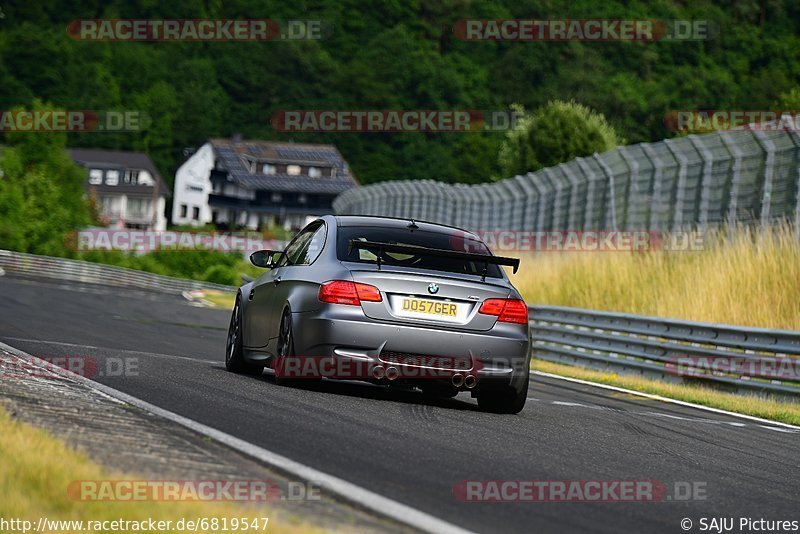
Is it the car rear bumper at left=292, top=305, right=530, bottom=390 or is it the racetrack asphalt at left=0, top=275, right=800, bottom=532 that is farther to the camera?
the car rear bumper at left=292, top=305, right=530, bottom=390

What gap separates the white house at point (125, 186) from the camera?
134 meters

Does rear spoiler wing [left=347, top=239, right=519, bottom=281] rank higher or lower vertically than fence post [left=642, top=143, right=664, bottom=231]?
lower

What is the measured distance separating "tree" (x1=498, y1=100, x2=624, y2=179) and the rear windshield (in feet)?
248

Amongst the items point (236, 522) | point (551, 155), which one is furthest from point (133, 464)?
point (551, 155)

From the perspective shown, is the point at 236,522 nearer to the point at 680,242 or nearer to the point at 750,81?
the point at 680,242

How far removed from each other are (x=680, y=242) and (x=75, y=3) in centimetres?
13230

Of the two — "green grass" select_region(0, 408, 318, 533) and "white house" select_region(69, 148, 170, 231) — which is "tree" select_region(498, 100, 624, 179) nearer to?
"white house" select_region(69, 148, 170, 231)

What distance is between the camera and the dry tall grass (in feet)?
66.4

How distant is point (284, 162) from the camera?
443 feet

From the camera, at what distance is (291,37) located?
144m

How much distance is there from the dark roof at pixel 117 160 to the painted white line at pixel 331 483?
127512 mm

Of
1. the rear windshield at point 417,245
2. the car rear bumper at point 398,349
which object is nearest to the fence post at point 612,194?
the rear windshield at point 417,245

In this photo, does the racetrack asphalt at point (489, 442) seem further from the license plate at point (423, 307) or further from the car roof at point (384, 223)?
the car roof at point (384, 223)

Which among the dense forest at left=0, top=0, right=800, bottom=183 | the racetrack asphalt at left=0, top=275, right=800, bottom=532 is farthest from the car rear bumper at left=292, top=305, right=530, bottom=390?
the dense forest at left=0, top=0, right=800, bottom=183
